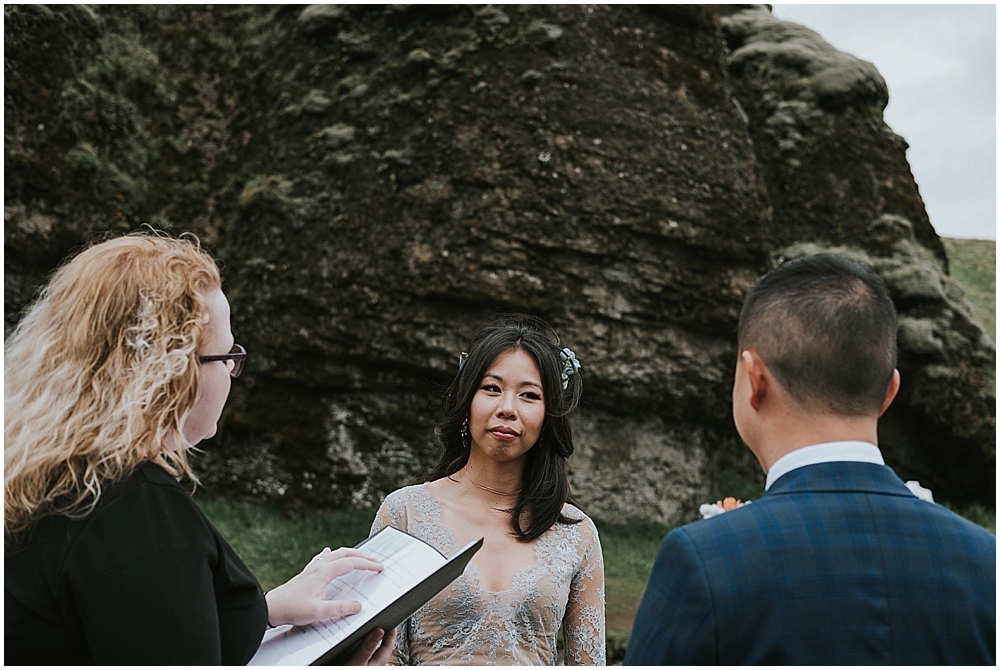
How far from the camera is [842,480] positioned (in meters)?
1.52

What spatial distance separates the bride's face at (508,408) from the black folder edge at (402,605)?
1124 mm

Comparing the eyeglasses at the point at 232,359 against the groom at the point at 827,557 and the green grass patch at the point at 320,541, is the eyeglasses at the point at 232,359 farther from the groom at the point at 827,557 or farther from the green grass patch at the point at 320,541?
the green grass patch at the point at 320,541

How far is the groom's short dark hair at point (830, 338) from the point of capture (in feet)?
5.19

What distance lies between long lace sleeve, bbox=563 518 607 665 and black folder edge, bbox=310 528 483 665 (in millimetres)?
1142

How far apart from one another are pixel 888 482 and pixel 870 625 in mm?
279

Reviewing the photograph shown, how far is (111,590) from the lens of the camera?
143cm

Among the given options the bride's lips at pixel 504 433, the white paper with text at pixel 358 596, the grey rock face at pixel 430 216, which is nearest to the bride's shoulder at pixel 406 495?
the bride's lips at pixel 504 433

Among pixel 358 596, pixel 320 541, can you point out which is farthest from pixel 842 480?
pixel 320 541

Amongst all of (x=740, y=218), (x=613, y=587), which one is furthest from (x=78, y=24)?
(x=613, y=587)

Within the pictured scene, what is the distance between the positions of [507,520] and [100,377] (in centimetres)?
183

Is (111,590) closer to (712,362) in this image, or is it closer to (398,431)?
(398,431)

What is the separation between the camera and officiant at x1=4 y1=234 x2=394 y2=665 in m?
1.45

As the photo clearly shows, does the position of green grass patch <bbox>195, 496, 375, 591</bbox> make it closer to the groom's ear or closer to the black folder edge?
the black folder edge

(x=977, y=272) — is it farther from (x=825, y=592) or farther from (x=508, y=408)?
(x=825, y=592)
